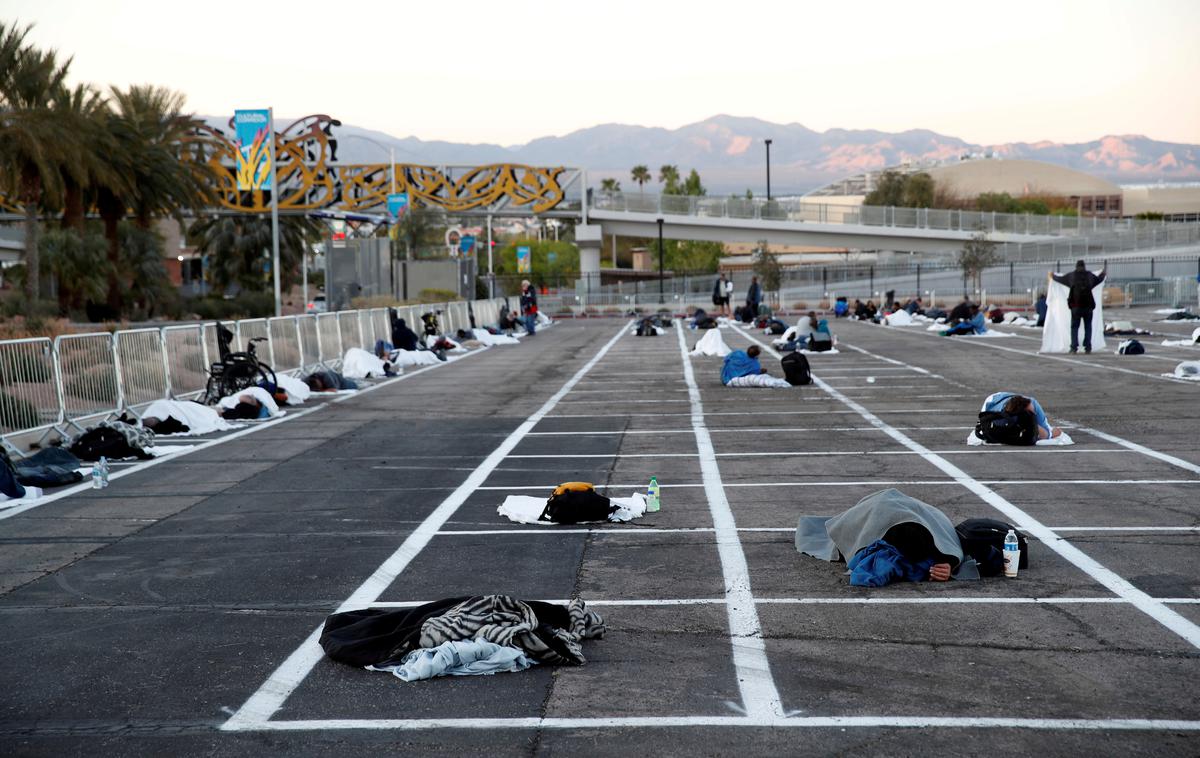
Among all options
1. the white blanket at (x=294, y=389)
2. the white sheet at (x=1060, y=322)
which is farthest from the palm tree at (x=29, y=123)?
the white sheet at (x=1060, y=322)

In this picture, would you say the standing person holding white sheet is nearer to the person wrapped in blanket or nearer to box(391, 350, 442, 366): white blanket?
the person wrapped in blanket

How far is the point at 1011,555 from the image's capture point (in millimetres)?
7973

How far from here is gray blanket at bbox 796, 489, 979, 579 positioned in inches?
317

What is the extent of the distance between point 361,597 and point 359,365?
60.7 feet

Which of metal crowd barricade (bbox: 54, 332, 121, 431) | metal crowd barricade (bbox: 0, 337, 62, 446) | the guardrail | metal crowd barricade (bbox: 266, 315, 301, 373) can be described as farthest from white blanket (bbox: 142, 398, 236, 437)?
metal crowd barricade (bbox: 266, 315, 301, 373)

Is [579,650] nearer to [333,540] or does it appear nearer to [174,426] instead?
[333,540]

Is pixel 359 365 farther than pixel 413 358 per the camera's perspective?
No

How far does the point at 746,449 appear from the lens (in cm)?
1443

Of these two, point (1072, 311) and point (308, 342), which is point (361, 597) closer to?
point (308, 342)

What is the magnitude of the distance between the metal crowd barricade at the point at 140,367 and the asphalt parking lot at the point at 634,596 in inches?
84.2

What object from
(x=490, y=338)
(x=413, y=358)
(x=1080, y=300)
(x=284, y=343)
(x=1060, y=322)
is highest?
(x=1080, y=300)

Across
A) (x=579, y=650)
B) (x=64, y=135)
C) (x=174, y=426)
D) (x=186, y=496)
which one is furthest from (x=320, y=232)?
(x=579, y=650)

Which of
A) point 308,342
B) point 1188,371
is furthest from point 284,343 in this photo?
point 1188,371

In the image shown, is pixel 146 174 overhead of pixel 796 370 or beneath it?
overhead
